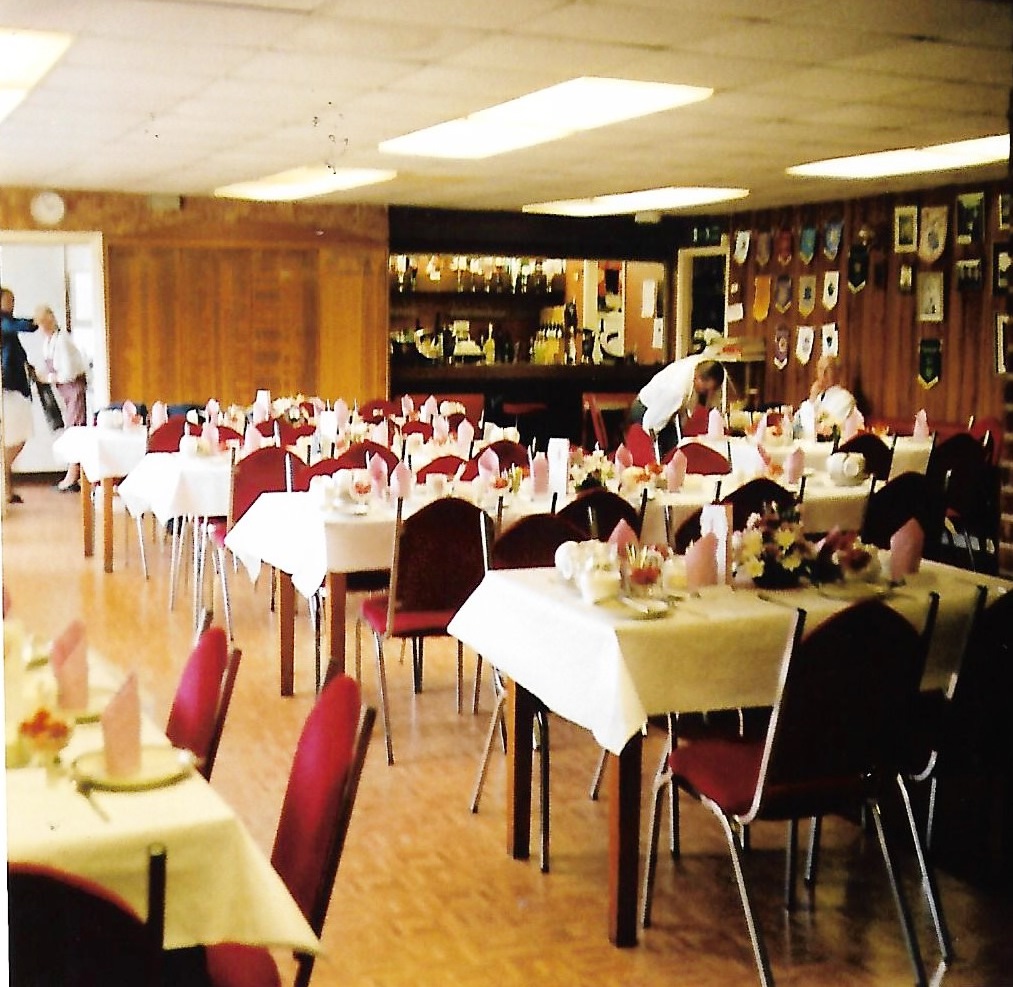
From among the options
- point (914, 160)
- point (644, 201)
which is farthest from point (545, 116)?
point (644, 201)

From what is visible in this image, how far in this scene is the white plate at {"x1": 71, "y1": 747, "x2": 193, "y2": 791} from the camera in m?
2.45

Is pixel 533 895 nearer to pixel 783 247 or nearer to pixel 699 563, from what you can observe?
pixel 699 563

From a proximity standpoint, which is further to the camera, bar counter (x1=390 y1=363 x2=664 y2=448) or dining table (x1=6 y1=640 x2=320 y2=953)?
bar counter (x1=390 y1=363 x2=664 y2=448)

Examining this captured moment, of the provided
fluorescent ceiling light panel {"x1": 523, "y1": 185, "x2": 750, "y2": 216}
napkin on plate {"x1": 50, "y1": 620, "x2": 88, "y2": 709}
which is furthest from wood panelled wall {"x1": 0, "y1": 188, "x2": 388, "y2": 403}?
napkin on plate {"x1": 50, "y1": 620, "x2": 88, "y2": 709}

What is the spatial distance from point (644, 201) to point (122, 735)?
10.7m

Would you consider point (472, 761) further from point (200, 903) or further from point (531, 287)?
point (531, 287)

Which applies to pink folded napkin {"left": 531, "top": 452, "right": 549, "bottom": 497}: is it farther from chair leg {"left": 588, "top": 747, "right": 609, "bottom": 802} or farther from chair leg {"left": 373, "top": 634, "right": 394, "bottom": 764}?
chair leg {"left": 588, "top": 747, "right": 609, "bottom": 802}

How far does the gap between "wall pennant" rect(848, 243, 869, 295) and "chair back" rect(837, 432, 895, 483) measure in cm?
402

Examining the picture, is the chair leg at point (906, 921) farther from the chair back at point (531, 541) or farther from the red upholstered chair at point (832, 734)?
the chair back at point (531, 541)

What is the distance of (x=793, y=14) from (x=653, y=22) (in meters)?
0.51

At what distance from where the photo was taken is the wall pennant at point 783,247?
13125mm

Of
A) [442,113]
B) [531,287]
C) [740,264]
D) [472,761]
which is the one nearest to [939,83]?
[442,113]

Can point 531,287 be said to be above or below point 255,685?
above

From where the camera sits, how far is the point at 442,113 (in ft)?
23.4
